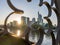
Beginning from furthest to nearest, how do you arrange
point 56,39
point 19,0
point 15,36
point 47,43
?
point 47,43
point 19,0
point 56,39
point 15,36

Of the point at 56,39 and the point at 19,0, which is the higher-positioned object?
the point at 19,0

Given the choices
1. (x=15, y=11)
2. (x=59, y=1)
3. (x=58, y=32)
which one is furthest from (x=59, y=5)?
(x=15, y=11)

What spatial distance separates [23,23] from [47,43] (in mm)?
375

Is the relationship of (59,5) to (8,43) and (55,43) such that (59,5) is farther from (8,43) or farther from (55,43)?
(8,43)

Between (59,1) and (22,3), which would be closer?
(59,1)

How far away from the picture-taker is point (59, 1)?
24.2 inches

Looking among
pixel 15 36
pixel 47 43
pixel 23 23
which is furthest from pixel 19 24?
pixel 47 43

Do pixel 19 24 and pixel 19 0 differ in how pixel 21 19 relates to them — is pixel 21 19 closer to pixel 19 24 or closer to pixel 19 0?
pixel 19 24

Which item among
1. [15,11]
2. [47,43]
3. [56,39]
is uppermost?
[15,11]

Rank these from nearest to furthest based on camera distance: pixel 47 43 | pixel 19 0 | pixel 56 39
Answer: pixel 56 39 < pixel 19 0 < pixel 47 43

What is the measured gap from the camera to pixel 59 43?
2.01 feet

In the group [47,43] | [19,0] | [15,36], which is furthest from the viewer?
[47,43]

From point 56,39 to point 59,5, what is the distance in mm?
152

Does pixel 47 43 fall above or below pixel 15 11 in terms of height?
below
